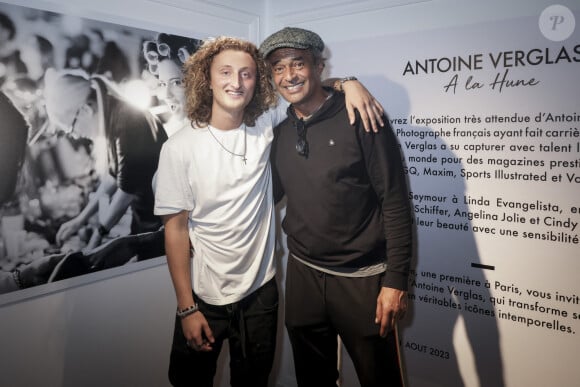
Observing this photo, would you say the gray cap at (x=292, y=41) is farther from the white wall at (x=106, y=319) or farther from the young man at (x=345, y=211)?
the white wall at (x=106, y=319)

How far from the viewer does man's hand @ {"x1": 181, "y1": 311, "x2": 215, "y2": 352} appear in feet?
4.96

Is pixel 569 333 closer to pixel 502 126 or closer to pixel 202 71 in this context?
pixel 502 126

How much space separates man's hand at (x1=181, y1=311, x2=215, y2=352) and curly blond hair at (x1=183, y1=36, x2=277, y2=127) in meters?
0.77

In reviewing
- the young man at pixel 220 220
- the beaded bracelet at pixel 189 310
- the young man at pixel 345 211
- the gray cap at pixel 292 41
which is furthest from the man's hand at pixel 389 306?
the gray cap at pixel 292 41

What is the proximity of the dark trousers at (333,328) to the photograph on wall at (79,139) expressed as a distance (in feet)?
2.33

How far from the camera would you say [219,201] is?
1.50m

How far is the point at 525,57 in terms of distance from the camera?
1.54 m

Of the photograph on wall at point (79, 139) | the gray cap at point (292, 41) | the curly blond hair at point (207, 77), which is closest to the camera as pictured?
the photograph on wall at point (79, 139)

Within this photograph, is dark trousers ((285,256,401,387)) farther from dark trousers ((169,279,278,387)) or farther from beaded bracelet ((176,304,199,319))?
beaded bracelet ((176,304,199,319))

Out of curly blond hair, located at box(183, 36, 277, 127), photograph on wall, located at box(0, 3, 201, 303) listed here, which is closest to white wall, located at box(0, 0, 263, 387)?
photograph on wall, located at box(0, 3, 201, 303)

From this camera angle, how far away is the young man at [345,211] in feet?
4.68

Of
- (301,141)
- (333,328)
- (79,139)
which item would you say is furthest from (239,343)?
(79,139)

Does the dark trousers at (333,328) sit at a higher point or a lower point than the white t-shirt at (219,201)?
lower

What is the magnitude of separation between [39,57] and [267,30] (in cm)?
126
